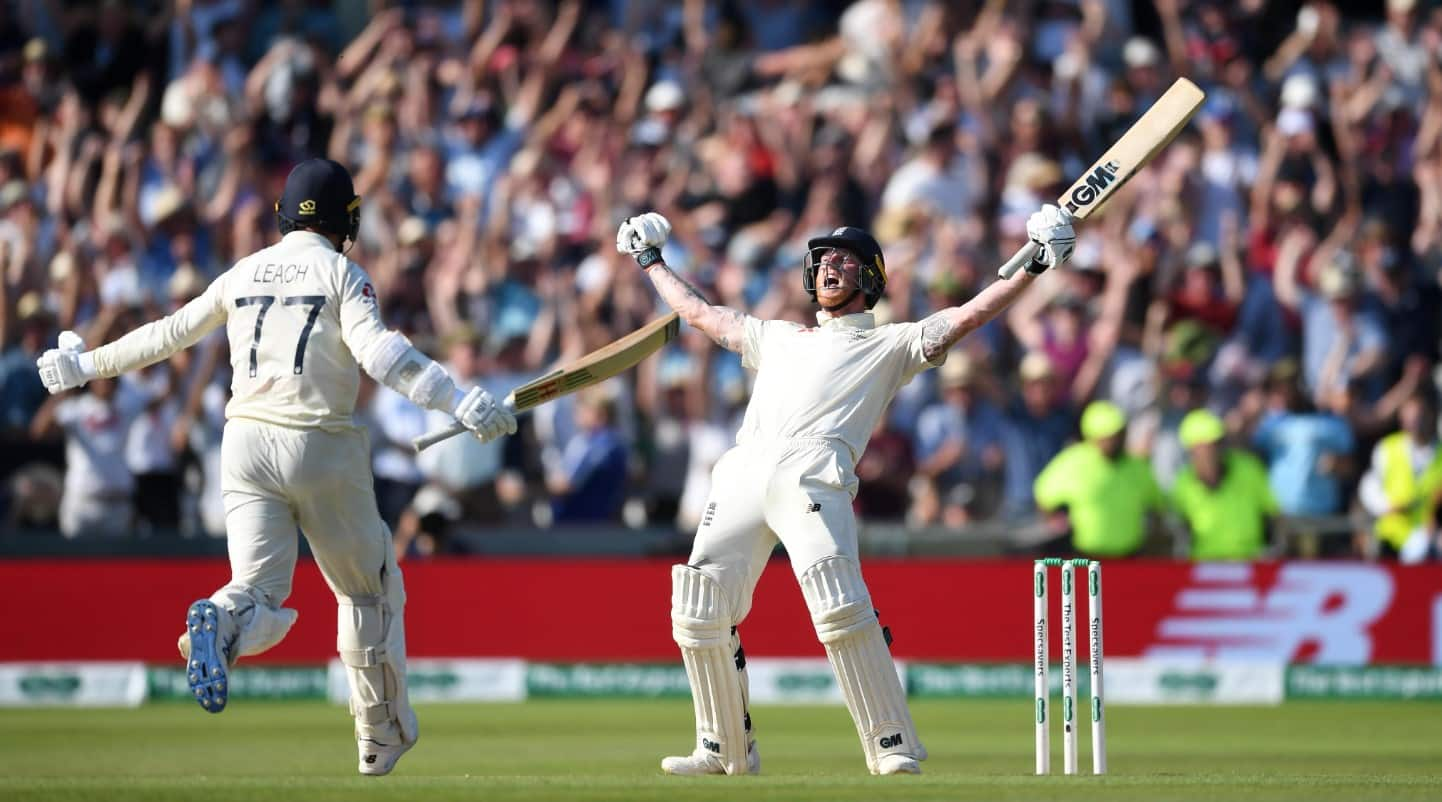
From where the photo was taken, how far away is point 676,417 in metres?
13.6

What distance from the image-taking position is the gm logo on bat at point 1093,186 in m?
7.80

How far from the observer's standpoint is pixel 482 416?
282 inches

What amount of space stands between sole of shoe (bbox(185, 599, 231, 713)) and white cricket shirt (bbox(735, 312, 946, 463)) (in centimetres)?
187

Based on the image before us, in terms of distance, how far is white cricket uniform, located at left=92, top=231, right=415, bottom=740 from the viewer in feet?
23.9

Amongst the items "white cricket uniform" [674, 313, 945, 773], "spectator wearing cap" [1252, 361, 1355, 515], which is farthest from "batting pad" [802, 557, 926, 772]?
"spectator wearing cap" [1252, 361, 1355, 515]

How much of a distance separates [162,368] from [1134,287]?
227 inches

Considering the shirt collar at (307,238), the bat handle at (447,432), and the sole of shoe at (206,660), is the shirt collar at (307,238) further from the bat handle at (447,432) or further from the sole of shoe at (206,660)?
the sole of shoe at (206,660)

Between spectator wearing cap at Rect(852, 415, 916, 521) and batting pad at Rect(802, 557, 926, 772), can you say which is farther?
spectator wearing cap at Rect(852, 415, 916, 521)

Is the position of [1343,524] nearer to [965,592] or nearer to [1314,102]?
[965,592]

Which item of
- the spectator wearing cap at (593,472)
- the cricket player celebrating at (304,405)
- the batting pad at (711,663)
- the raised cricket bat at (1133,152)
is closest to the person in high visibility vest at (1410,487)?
the spectator wearing cap at (593,472)

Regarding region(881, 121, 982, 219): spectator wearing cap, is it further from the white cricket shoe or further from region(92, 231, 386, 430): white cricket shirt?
region(92, 231, 386, 430): white cricket shirt

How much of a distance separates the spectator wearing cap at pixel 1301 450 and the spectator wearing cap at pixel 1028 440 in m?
1.18

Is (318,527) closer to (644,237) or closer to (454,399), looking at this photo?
(454,399)

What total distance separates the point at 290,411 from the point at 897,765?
7.27 feet
